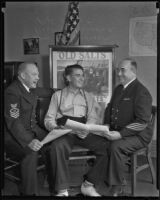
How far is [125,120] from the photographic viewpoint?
81.9 inches

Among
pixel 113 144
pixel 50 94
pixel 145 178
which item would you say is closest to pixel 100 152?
pixel 113 144

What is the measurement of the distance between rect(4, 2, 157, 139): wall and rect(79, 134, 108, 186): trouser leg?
1.62ft

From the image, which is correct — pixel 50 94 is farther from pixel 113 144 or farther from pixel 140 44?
pixel 140 44

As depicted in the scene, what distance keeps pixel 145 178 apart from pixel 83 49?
1052 mm

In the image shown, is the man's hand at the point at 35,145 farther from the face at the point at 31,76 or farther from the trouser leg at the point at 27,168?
the face at the point at 31,76

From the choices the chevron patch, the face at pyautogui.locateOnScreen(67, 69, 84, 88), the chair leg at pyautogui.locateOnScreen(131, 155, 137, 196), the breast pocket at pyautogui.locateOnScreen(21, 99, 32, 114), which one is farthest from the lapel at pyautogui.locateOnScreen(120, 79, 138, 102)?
the breast pocket at pyautogui.locateOnScreen(21, 99, 32, 114)

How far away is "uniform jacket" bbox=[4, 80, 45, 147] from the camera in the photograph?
2074 mm

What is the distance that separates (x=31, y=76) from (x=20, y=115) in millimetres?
288

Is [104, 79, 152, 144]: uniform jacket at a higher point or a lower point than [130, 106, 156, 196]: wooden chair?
higher

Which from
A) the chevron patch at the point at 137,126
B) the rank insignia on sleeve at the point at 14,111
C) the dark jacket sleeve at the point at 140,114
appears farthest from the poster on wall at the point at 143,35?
the rank insignia on sleeve at the point at 14,111

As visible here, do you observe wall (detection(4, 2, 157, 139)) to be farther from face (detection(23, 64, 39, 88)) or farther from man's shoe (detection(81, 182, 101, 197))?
man's shoe (detection(81, 182, 101, 197))

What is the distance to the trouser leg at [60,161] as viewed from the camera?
80.5 inches

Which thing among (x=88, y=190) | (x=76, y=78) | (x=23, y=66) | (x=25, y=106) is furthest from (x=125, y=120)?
(x=23, y=66)

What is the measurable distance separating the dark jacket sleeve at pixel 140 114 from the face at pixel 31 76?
716 millimetres
